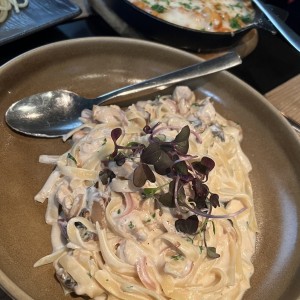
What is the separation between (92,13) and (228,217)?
2190 millimetres

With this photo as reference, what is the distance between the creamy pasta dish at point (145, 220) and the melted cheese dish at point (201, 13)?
140 centimetres

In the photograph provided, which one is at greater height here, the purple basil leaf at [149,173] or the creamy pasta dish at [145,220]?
the purple basil leaf at [149,173]

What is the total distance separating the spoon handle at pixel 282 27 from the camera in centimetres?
298

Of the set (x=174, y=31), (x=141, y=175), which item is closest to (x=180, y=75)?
(x=174, y=31)

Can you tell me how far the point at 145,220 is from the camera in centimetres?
186

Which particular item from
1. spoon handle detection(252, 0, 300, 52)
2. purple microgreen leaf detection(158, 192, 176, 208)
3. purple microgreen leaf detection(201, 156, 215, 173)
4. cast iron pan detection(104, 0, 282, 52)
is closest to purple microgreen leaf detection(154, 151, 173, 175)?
purple microgreen leaf detection(158, 192, 176, 208)

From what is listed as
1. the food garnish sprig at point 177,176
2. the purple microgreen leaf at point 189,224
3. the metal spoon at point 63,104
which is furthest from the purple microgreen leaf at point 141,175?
the metal spoon at point 63,104

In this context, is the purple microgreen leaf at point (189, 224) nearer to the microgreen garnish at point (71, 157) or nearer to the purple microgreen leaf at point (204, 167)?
the purple microgreen leaf at point (204, 167)

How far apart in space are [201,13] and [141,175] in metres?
2.02

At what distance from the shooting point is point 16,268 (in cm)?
165

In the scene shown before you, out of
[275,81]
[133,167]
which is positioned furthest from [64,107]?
[275,81]

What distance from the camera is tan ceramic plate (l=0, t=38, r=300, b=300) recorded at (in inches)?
69.1

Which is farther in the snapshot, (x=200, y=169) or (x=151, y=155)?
(x=200, y=169)

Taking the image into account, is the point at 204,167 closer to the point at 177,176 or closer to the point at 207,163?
the point at 207,163
